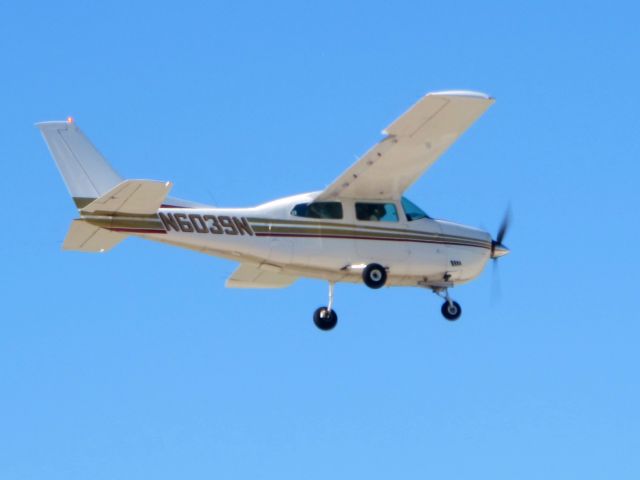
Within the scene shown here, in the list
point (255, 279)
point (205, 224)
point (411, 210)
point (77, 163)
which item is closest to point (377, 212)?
point (411, 210)

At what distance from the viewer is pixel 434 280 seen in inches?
1345

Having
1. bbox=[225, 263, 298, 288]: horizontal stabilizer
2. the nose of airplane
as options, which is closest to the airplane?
the nose of airplane

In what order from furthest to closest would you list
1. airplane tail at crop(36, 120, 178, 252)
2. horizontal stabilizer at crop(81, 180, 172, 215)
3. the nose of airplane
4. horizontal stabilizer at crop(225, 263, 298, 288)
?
horizontal stabilizer at crop(225, 263, 298, 288) < the nose of airplane < airplane tail at crop(36, 120, 178, 252) < horizontal stabilizer at crop(81, 180, 172, 215)

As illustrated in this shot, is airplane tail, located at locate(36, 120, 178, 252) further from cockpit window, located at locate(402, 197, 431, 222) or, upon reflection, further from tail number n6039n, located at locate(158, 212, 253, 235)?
cockpit window, located at locate(402, 197, 431, 222)

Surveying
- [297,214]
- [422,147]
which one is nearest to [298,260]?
[297,214]

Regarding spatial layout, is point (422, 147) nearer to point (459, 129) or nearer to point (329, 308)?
point (459, 129)

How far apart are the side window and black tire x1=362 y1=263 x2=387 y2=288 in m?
0.92

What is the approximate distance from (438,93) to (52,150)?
676cm

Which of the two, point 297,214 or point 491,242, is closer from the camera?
point 297,214

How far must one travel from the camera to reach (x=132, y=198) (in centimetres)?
3134

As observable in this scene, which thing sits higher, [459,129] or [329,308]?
[459,129]

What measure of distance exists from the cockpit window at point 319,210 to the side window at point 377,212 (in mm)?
404

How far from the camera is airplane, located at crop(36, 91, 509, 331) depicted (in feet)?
105

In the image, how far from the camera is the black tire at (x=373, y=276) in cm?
3306
